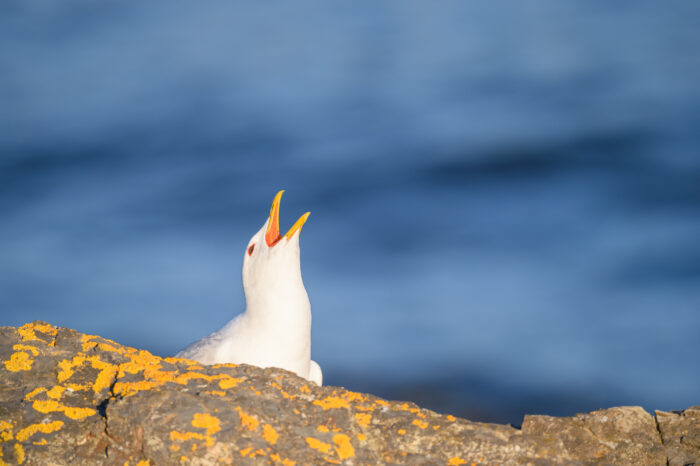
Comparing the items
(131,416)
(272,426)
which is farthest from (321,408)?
(131,416)

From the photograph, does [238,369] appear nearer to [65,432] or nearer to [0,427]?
[65,432]

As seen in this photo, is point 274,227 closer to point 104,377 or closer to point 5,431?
point 104,377

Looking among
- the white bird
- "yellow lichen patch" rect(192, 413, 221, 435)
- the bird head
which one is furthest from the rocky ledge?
the bird head

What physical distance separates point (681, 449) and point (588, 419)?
2.15ft

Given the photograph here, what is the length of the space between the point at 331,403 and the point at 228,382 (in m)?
0.74

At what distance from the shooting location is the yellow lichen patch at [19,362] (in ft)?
17.7

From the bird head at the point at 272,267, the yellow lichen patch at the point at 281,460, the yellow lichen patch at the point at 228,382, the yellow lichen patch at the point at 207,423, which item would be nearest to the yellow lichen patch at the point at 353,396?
the yellow lichen patch at the point at 228,382

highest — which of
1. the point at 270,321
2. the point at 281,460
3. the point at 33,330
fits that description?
the point at 270,321

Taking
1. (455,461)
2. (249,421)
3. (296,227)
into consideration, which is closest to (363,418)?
A: (455,461)

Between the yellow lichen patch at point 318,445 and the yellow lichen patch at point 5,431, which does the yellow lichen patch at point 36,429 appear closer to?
the yellow lichen patch at point 5,431

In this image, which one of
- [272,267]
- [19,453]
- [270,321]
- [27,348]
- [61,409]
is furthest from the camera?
[272,267]

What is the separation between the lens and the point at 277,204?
9711 mm

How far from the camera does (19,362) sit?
5449 mm

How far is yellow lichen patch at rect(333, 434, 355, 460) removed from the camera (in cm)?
459
